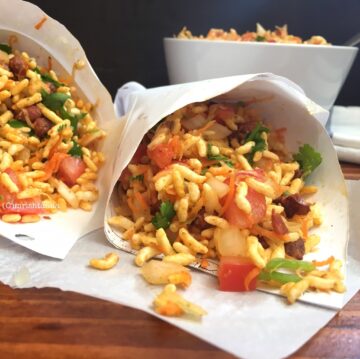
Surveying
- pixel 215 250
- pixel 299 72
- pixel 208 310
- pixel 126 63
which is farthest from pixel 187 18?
pixel 208 310

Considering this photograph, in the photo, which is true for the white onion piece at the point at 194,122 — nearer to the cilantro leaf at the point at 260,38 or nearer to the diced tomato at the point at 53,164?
the diced tomato at the point at 53,164

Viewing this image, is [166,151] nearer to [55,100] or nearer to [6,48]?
[55,100]

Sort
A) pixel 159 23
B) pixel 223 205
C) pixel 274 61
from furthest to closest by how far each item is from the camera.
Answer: pixel 159 23, pixel 274 61, pixel 223 205

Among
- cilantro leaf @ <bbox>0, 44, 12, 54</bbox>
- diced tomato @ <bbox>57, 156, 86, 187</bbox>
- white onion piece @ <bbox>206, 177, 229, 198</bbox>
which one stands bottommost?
diced tomato @ <bbox>57, 156, 86, 187</bbox>

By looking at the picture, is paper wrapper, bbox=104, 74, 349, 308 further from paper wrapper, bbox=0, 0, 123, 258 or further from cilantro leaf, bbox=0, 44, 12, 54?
cilantro leaf, bbox=0, 44, 12, 54

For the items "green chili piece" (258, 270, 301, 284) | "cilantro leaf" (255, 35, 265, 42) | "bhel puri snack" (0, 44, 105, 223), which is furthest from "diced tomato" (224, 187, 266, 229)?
"cilantro leaf" (255, 35, 265, 42)

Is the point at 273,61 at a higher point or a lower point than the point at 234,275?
higher

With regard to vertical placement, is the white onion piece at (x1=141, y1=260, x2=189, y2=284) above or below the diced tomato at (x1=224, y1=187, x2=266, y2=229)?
below

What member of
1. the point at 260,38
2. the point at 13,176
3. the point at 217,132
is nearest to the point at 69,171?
the point at 13,176
